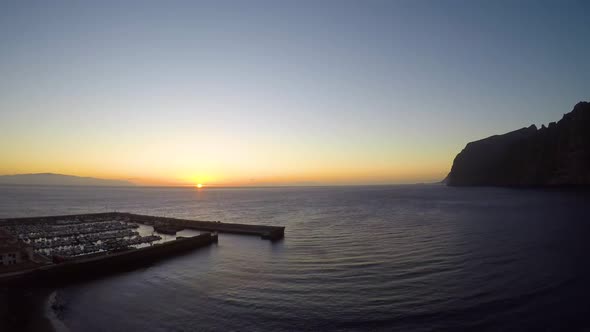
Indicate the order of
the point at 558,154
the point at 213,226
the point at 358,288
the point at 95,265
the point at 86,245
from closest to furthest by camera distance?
the point at 358,288
the point at 95,265
the point at 86,245
the point at 213,226
the point at 558,154

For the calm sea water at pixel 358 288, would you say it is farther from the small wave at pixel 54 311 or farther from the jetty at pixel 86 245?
the jetty at pixel 86 245

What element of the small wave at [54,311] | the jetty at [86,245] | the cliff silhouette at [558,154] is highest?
the cliff silhouette at [558,154]

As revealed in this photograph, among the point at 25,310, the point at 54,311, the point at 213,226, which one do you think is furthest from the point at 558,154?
the point at 25,310

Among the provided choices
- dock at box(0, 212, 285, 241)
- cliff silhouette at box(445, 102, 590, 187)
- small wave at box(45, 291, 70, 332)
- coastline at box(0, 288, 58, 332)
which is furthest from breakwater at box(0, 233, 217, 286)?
cliff silhouette at box(445, 102, 590, 187)

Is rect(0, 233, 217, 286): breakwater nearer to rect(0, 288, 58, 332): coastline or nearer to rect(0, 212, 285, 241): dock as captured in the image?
rect(0, 288, 58, 332): coastline

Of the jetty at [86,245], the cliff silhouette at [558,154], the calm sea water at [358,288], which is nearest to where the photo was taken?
the calm sea water at [358,288]

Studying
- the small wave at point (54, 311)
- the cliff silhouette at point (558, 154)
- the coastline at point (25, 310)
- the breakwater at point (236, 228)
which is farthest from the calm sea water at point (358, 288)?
the cliff silhouette at point (558, 154)

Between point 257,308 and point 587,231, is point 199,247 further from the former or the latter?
point 587,231

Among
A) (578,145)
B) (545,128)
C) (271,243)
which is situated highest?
(545,128)

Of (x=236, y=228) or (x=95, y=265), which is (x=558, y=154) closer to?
(x=236, y=228)

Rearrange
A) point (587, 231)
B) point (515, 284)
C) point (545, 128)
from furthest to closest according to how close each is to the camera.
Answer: point (545, 128), point (587, 231), point (515, 284)

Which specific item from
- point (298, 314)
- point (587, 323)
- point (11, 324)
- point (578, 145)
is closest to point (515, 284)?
point (587, 323)
